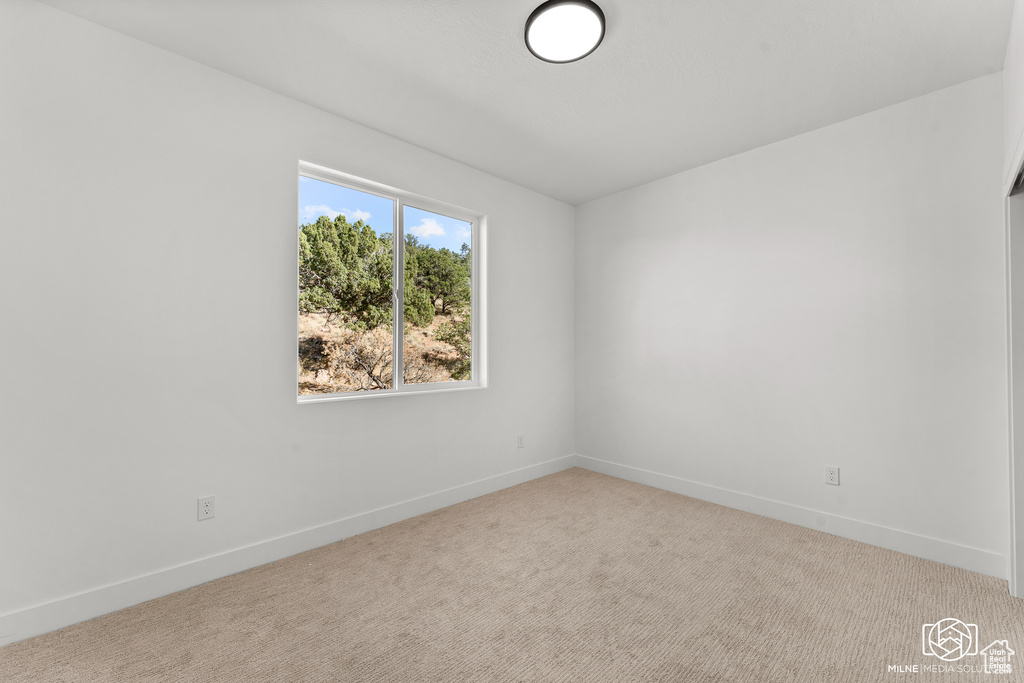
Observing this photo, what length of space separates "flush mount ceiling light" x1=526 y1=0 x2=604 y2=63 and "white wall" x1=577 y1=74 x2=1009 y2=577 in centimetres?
185

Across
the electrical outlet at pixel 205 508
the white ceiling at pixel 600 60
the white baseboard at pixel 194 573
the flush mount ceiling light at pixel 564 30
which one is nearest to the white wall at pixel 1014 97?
the white ceiling at pixel 600 60

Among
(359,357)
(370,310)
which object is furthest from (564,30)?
(359,357)

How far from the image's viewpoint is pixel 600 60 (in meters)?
2.26

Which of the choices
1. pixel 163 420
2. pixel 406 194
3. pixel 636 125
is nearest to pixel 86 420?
pixel 163 420

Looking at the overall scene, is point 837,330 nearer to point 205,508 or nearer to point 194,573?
point 205,508

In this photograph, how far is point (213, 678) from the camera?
1.59m

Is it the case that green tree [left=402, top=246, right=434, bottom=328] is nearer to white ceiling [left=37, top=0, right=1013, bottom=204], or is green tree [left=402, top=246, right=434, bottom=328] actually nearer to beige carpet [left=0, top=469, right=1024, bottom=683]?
white ceiling [left=37, top=0, right=1013, bottom=204]

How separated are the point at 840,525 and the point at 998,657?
1152 mm

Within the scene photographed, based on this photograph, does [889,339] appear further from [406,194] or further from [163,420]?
[163,420]

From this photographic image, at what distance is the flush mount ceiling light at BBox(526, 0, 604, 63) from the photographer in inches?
73.6

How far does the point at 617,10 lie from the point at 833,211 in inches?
76.6

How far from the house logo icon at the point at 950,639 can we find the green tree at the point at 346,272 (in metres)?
3.17

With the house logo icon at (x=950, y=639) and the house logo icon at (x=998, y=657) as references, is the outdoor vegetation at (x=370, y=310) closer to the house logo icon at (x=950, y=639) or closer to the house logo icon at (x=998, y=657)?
the house logo icon at (x=950, y=639)

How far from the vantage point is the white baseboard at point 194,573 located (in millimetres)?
1830
